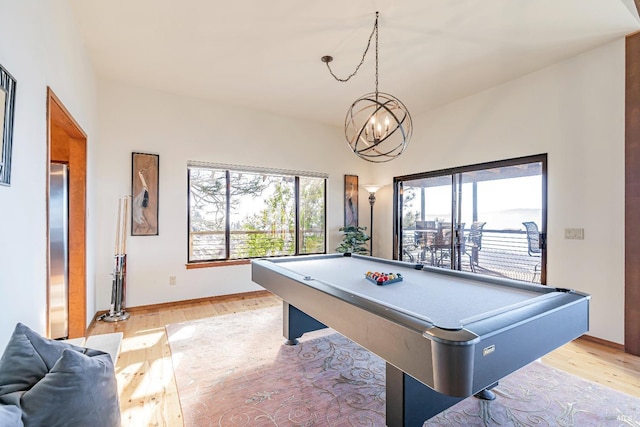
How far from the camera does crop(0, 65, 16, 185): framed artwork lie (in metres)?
1.31

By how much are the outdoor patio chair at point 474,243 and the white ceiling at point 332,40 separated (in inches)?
71.8

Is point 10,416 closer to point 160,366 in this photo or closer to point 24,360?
point 24,360

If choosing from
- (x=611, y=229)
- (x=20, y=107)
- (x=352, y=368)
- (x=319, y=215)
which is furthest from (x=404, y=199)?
(x=20, y=107)

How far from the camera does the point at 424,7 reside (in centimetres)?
249

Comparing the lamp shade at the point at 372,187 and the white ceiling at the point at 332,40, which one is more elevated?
the white ceiling at the point at 332,40

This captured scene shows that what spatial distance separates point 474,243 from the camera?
4.29 metres

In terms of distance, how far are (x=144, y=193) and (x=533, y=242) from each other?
15.9 ft

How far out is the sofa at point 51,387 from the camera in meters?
0.88

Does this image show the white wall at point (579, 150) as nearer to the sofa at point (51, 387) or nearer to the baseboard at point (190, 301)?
the baseboard at point (190, 301)

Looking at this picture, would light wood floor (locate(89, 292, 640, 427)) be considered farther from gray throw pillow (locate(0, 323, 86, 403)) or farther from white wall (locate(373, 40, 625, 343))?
gray throw pillow (locate(0, 323, 86, 403))

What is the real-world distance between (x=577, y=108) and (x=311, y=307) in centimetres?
346

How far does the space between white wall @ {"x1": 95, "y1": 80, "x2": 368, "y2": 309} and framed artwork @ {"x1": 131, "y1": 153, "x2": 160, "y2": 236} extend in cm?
7

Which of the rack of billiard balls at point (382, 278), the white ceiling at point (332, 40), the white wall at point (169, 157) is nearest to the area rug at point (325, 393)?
the rack of billiard balls at point (382, 278)

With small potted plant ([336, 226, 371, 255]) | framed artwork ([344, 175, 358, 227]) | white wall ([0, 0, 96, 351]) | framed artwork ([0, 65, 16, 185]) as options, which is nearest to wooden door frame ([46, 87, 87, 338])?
white wall ([0, 0, 96, 351])
